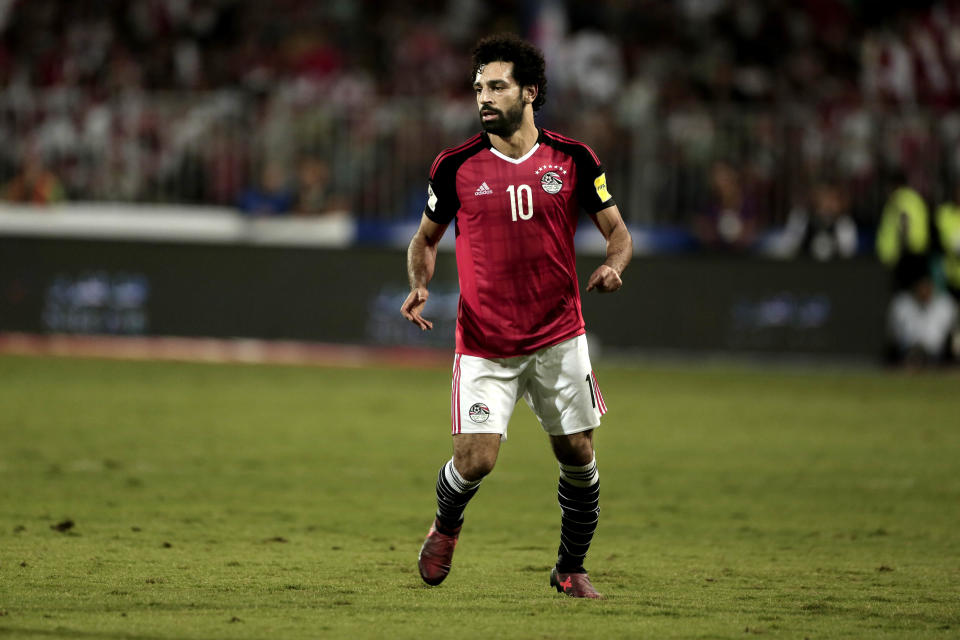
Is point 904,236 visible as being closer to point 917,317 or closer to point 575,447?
point 917,317

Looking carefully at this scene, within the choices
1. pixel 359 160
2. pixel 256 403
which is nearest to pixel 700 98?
pixel 359 160

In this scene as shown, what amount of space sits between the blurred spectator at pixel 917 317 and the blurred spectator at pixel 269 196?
801 cm

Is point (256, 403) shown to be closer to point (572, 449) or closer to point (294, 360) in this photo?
point (294, 360)

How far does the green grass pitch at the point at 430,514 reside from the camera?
5938 mm

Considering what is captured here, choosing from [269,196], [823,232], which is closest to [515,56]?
[823,232]

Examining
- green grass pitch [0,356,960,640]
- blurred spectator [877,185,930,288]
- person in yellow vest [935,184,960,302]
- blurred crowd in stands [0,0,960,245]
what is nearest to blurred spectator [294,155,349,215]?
blurred crowd in stands [0,0,960,245]

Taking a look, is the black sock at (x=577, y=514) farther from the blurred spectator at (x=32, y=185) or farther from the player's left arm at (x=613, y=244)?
the blurred spectator at (x=32, y=185)

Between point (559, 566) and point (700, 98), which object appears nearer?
point (559, 566)

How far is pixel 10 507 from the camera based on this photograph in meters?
8.62

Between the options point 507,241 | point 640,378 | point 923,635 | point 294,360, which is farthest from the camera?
point 294,360

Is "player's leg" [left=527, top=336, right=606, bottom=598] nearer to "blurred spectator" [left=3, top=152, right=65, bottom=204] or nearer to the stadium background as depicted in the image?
the stadium background

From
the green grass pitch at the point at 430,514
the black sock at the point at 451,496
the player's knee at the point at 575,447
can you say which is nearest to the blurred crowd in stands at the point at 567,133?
the green grass pitch at the point at 430,514

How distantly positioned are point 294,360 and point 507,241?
12.7m

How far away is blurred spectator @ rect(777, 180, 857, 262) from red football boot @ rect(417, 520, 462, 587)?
1283cm
